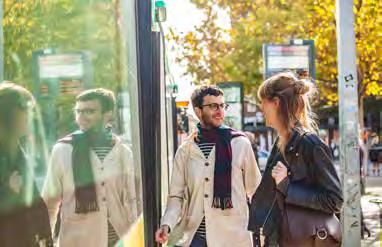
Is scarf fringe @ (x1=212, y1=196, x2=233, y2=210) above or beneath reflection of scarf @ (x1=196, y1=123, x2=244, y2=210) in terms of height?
beneath

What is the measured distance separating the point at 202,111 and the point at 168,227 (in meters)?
0.83

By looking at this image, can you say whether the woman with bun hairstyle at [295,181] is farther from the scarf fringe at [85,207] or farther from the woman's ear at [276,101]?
the scarf fringe at [85,207]

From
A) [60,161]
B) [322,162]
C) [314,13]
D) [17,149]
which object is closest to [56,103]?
[60,161]

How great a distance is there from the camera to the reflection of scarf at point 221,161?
4188mm

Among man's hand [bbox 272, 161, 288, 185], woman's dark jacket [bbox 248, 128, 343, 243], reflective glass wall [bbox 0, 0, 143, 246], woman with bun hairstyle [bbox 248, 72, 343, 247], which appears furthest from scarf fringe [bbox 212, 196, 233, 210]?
man's hand [bbox 272, 161, 288, 185]

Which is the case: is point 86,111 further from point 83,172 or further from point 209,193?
point 209,193

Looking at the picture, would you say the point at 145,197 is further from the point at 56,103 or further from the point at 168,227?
the point at 56,103

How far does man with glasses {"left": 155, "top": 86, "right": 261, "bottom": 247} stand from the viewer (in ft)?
13.8

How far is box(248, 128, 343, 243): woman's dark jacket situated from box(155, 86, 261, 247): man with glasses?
100 centimetres

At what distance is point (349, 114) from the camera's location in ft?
25.0

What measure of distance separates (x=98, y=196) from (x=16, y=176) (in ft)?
3.47

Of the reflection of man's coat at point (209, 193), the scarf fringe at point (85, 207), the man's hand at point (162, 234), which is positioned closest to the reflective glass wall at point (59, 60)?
the scarf fringe at point (85, 207)

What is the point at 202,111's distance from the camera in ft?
14.5

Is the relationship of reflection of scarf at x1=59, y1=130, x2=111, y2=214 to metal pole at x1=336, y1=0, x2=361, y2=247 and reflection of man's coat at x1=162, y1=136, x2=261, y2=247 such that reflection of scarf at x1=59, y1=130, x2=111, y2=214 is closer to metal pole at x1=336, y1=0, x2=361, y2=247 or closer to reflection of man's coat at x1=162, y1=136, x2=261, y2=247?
reflection of man's coat at x1=162, y1=136, x2=261, y2=247
